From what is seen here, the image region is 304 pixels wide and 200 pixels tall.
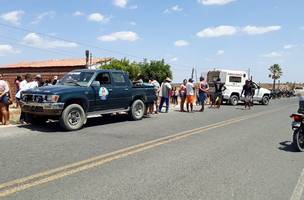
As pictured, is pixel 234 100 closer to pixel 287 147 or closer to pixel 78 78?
pixel 78 78

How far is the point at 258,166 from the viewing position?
6.92 metres

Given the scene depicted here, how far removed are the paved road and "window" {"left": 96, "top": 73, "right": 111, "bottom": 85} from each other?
1828mm

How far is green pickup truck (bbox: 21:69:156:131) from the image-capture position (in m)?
10.8

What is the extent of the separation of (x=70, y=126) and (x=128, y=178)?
543 cm

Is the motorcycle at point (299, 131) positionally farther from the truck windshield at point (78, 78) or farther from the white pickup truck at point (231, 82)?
the white pickup truck at point (231, 82)

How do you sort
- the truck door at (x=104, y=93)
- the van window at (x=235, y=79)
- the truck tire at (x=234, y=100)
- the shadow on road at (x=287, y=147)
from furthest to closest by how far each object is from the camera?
the van window at (x=235, y=79) → the truck tire at (x=234, y=100) → the truck door at (x=104, y=93) → the shadow on road at (x=287, y=147)

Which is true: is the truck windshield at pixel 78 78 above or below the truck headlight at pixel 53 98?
above

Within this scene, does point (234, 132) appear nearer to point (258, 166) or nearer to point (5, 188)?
point (258, 166)

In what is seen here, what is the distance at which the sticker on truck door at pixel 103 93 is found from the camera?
12159 millimetres

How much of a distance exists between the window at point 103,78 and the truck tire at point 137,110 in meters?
1.61

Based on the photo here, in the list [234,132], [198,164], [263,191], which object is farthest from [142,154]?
[234,132]

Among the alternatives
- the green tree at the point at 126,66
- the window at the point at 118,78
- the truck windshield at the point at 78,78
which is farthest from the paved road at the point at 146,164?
the green tree at the point at 126,66

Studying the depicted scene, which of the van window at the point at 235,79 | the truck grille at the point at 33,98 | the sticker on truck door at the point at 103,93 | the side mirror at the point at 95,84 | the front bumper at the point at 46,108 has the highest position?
the van window at the point at 235,79

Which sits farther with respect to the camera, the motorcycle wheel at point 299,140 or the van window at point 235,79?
the van window at point 235,79
